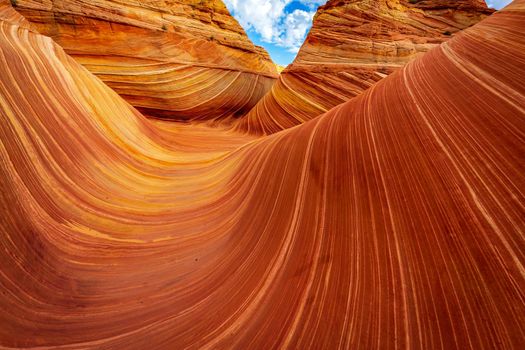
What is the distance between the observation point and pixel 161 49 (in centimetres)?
284

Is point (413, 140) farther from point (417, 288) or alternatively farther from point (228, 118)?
point (228, 118)

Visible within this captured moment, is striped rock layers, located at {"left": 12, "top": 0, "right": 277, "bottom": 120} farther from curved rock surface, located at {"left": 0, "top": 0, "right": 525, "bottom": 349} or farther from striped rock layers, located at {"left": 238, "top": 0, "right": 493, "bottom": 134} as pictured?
curved rock surface, located at {"left": 0, "top": 0, "right": 525, "bottom": 349}

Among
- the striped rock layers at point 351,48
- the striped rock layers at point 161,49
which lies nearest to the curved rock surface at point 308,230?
the striped rock layers at point 351,48

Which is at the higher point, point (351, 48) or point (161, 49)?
point (161, 49)

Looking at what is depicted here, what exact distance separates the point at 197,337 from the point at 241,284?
156 mm

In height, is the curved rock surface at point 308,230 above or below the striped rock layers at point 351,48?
below

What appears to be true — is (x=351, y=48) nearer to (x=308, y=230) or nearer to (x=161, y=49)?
(x=161, y=49)

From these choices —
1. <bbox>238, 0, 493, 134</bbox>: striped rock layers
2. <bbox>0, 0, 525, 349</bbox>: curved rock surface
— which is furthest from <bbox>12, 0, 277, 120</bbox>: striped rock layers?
<bbox>0, 0, 525, 349</bbox>: curved rock surface

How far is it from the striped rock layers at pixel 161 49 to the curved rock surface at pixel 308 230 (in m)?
1.66

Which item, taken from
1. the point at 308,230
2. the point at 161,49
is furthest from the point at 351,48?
the point at 308,230

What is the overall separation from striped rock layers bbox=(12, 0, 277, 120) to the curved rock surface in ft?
5.44

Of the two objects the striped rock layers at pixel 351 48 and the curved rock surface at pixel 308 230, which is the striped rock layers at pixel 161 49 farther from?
the curved rock surface at pixel 308 230

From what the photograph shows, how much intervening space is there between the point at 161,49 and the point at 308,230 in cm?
317

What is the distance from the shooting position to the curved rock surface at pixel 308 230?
15.6 inches
